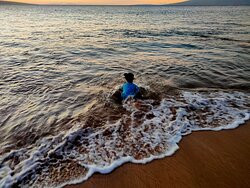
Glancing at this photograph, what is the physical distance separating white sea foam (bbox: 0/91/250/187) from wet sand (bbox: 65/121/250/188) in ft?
0.63

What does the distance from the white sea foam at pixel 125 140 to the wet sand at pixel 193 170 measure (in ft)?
0.63

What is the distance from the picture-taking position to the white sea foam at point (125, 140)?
430cm

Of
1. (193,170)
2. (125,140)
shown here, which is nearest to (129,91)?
(125,140)

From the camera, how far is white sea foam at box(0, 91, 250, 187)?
430cm

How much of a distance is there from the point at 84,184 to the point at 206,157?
7.75ft

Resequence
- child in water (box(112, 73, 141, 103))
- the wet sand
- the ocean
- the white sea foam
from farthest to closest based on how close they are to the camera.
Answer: child in water (box(112, 73, 141, 103)), the ocean, the white sea foam, the wet sand

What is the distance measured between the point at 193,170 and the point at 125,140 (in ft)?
5.36

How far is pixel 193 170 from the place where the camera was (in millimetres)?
4277

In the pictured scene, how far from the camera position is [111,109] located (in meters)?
6.93

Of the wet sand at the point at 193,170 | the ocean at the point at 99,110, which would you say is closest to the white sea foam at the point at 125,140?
the ocean at the point at 99,110

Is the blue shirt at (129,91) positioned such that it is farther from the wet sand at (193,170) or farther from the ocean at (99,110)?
the wet sand at (193,170)

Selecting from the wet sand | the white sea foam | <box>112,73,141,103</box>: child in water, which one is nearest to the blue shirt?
<box>112,73,141,103</box>: child in water

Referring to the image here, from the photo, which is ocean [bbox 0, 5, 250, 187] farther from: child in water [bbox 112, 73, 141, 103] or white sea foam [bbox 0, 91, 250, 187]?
child in water [bbox 112, 73, 141, 103]

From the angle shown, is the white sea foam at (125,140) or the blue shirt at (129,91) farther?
the blue shirt at (129,91)
